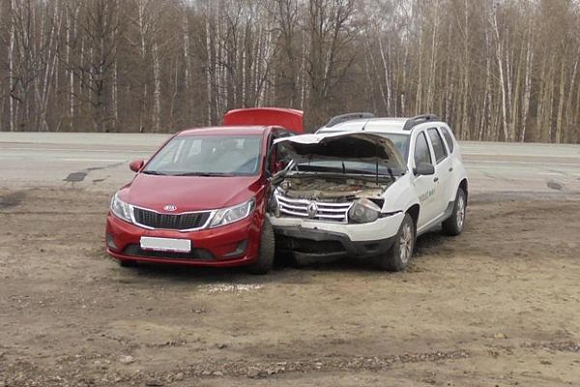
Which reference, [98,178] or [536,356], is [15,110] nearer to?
[98,178]

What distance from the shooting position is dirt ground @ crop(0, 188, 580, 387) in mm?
4305

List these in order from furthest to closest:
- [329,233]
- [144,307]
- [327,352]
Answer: [329,233]
[144,307]
[327,352]

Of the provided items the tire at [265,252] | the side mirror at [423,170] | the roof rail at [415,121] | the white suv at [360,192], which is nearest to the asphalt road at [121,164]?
the roof rail at [415,121]

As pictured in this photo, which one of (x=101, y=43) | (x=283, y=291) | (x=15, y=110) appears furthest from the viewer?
(x=15, y=110)

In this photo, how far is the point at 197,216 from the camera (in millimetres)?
6391

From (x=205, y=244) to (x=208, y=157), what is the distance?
1.63 m

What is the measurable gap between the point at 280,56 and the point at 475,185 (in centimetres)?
2721

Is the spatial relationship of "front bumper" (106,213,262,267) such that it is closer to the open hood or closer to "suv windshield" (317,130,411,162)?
the open hood

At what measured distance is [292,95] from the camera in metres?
39.9

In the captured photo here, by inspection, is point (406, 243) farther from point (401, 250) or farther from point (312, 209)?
point (312, 209)

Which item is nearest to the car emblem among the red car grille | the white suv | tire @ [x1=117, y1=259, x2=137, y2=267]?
the white suv

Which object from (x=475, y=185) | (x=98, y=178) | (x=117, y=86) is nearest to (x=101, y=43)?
(x=117, y=86)

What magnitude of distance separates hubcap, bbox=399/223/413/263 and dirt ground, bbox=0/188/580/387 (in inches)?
7.6

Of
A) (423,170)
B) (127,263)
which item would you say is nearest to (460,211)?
(423,170)
